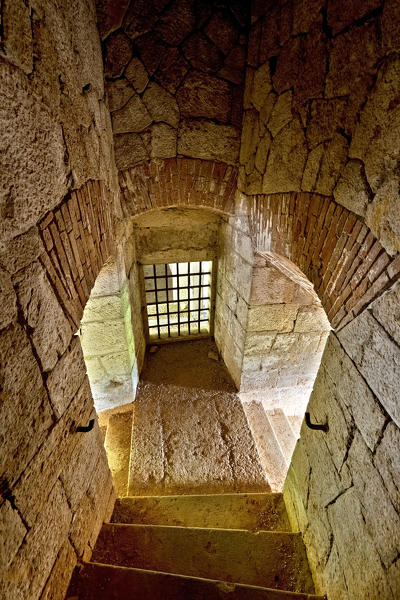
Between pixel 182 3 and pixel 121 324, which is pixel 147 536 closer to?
pixel 121 324

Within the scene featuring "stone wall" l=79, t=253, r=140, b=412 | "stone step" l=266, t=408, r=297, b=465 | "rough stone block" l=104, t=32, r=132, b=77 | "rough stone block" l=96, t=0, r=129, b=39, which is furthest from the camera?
"stone step" l=266, t=408, r=297, b=465

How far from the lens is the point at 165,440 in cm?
335

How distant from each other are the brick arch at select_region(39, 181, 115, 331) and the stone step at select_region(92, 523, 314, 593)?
1.50m

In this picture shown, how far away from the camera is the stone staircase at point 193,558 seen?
1486mm

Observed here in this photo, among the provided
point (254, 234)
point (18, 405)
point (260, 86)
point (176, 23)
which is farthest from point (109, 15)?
point (18, 405)

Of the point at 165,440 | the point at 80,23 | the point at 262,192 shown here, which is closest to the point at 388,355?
the point at 262,192

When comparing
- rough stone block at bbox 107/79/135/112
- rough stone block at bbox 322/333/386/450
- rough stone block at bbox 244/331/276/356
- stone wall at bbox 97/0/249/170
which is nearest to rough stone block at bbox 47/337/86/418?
rough stone block at bbox 322/333/386/450

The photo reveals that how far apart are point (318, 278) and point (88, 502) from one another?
1.97 m

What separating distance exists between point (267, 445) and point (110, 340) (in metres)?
2.31

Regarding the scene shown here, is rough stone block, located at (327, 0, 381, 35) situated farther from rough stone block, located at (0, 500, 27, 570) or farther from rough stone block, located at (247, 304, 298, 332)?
rough stone block, located at (0, 500, 27, 570)

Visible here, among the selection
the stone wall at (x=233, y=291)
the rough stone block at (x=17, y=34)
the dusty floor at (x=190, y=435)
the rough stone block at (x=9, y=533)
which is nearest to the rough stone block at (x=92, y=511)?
the rough stone block at (x=9, y=533)

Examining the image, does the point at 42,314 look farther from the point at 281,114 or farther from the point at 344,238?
the point at 281,114

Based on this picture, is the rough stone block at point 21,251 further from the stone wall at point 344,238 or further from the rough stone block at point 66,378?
the stone wall at point 344,238

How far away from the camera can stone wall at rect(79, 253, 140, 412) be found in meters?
2.93
